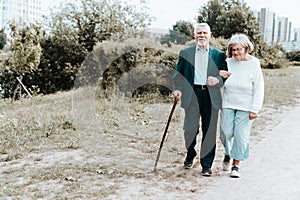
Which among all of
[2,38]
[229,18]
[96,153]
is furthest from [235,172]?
[229,18]

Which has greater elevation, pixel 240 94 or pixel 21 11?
pixel 21 11

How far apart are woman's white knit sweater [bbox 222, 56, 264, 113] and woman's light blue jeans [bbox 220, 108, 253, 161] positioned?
0.08 m

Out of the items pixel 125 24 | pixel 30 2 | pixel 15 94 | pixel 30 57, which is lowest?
pixel 15 94

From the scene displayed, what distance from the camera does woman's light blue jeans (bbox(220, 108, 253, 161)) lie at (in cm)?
410

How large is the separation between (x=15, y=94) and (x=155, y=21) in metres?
5.37

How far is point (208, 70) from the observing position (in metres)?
4.09

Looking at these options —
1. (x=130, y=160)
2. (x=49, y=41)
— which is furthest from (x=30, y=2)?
(x=130, y=160)

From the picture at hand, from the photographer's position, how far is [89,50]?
13.9 meters

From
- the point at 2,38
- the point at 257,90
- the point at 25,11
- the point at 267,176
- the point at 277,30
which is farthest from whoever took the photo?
the point at 277,30

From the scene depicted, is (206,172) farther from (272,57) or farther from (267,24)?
(267,24)

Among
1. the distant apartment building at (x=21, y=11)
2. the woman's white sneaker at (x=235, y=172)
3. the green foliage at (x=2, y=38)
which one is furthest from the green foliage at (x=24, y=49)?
the woman's white sneaker at (x=235, y=172)

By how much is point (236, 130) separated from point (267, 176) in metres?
0.65

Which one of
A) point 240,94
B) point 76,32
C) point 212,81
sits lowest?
point 240,94

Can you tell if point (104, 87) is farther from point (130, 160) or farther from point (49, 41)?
point (49, 41)
